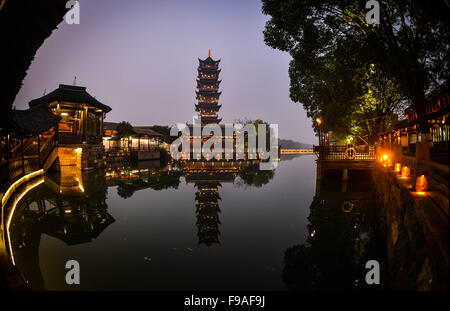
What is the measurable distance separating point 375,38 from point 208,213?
8.64 metres

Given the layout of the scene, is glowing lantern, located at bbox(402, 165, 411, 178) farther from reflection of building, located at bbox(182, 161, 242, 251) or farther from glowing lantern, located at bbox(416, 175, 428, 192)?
reflection of building, located at bbox(182, 161, 242, 251)

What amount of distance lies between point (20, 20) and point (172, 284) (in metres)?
5.21

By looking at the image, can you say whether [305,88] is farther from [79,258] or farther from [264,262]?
[79,258]

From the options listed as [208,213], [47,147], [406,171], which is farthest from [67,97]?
[406,171]

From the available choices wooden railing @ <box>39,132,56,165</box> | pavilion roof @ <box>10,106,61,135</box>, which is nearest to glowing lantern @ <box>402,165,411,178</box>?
pavilion roof @ <box>10,106,61,135</box>

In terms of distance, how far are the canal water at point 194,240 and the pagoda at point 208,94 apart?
40.1 meters

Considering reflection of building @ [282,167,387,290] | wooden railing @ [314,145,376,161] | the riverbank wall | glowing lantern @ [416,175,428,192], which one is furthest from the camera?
wooden railing @ [314,145,376,161]

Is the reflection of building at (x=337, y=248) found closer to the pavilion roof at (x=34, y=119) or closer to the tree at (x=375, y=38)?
the tree at (x=375, y=38)

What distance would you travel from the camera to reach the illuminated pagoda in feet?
21.7

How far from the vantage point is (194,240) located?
251 inches

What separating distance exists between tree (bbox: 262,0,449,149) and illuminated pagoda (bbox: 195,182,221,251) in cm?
726

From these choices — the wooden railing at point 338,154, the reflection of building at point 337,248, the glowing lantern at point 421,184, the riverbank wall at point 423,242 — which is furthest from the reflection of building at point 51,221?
the wooden railing at point 338,154
